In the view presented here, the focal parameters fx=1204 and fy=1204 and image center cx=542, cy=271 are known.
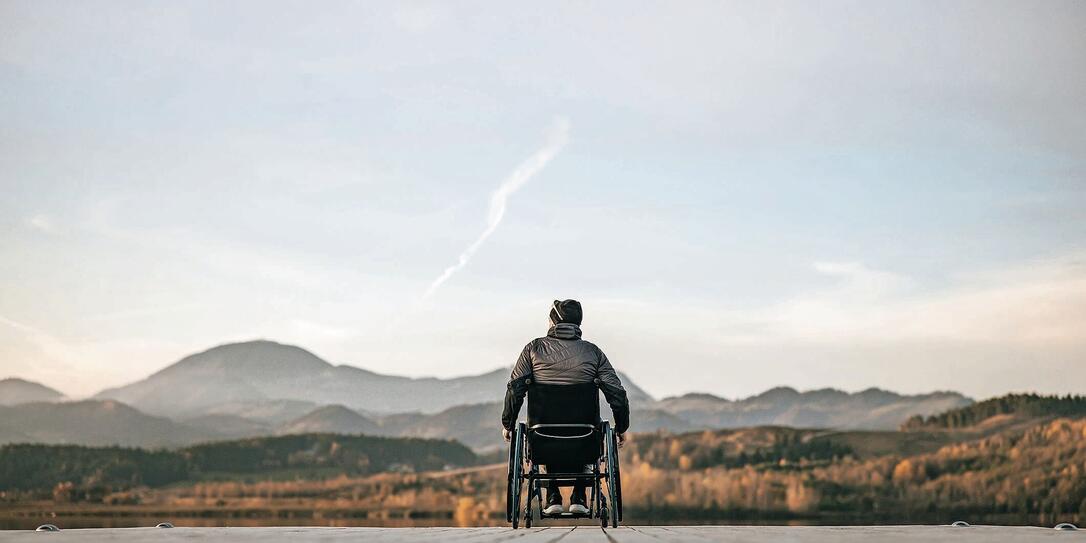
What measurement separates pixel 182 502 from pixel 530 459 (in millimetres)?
113431

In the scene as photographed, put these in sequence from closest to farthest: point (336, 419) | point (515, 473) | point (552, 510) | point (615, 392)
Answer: point (515, 473)
point (615, 392)
point (552, 510)
point (336, 419)

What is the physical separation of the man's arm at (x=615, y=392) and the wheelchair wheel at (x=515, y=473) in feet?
2.94

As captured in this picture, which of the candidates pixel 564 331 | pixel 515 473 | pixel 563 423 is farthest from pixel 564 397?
pixel 515 473

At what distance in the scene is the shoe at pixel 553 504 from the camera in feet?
37.8

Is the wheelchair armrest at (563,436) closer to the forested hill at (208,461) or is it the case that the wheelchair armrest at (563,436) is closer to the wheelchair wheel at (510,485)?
the wheelchair wheel at (510,485)

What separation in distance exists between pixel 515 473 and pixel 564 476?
0.57m

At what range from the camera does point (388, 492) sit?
119312 mm

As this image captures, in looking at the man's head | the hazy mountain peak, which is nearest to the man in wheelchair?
the man's head

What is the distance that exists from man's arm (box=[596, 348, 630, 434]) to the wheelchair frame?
0.13 metres

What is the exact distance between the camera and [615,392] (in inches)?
441

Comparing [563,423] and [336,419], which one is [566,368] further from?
[336,419]

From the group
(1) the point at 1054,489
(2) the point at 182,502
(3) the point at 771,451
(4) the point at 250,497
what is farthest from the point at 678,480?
(2) the point at 182,502

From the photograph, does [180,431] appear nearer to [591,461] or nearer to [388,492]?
[388,492]

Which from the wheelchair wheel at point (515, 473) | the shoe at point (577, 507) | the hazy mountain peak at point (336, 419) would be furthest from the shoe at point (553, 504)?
the hazy mountain peak at point (336, 419)
